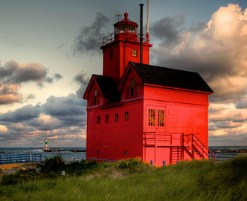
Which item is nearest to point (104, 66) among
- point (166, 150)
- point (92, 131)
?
point (92, 131)

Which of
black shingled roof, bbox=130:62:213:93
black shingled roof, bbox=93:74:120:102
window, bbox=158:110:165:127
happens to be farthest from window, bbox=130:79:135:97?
black shingled roof, bbox=93:74:120:102

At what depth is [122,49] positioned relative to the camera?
119 feet

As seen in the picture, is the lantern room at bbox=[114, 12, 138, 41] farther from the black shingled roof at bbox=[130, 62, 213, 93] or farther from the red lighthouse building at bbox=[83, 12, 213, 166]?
the black shingled roof at bbox=[130, 62, 213, 93]

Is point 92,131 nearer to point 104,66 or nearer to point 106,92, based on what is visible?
point 106,92

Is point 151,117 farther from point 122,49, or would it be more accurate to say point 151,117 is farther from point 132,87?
point 122,49

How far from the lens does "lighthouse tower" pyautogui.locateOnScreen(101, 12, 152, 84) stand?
119ft

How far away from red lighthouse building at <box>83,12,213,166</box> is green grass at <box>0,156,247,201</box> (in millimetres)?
8671

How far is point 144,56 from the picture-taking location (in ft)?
122

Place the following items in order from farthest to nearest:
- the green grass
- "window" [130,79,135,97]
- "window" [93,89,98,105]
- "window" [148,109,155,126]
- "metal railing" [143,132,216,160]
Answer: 1. "window" [93,89,98,105]
2. "window" [130,79,135,97]
3. "window" [148,109,155,126]
4. "metal railing" [143,132,216,160]
5. the green grass

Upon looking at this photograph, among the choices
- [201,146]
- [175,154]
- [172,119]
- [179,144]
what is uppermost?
[172,119]

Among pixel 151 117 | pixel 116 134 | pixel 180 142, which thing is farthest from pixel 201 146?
pixel 116 134

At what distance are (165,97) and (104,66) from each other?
10.00 m

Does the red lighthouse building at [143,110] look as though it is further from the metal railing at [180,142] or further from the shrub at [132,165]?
the shrub at [132,165]

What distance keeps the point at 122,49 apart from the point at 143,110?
9.13 meters
